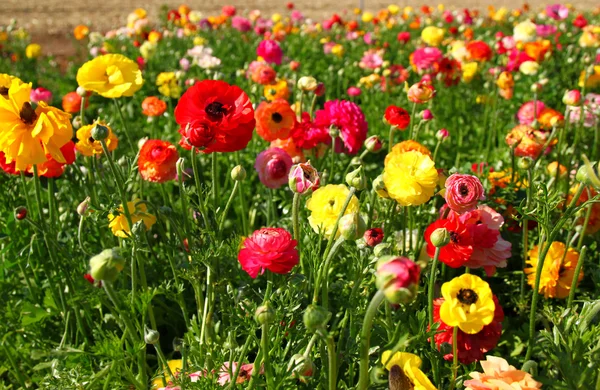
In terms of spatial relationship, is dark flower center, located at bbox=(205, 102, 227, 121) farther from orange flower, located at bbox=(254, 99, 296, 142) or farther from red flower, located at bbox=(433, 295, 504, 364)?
red flower, located at bbox=(433, 295, 504, 364)

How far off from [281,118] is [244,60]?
375 cm

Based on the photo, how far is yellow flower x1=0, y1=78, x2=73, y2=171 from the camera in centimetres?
130

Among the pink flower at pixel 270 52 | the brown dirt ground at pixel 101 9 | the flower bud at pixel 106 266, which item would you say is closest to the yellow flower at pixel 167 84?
the pink flower at pixel 270 52

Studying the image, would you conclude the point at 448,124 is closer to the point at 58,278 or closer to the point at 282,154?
the point at 282,154

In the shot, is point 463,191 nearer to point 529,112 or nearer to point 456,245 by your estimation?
point 456,245

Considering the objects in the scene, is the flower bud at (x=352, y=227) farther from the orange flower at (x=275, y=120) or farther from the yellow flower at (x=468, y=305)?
the orange flower at (x=275, y=120)

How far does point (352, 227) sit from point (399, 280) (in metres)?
0.32

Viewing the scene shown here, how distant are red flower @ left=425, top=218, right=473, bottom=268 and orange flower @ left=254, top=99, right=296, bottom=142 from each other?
683mm

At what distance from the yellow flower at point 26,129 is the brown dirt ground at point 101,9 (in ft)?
26.6

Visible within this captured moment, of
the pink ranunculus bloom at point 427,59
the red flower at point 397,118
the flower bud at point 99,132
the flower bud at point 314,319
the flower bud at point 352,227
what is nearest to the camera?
the flower bud at point 314,319

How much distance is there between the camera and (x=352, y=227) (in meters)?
1.12

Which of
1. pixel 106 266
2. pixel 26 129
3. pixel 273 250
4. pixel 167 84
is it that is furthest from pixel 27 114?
pixel 167 84

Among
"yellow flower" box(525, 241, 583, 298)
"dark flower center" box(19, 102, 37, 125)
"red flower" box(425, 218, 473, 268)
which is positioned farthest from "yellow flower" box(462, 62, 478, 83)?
"dark flower center" box(19, 102, 37, 125)

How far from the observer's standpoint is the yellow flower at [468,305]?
4.10ft
